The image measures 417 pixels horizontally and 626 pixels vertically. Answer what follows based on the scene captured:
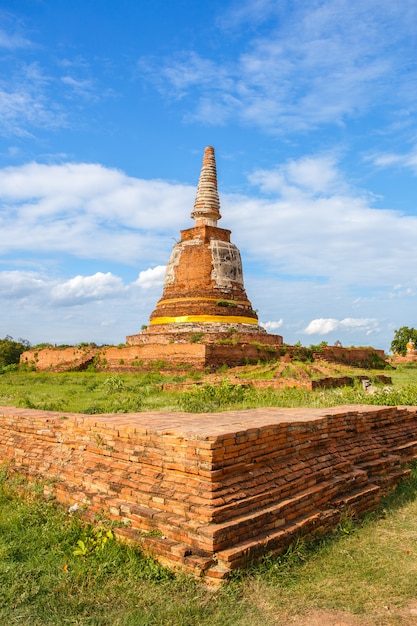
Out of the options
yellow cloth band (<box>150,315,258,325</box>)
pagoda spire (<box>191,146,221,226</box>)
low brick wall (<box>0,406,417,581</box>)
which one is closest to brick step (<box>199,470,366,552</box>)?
low brick wall (<box>0,406,417,581</box>)

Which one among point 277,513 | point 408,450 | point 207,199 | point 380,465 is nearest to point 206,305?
point 207,199

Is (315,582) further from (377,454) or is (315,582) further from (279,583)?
(377,454)

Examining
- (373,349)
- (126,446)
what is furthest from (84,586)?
(373,349)

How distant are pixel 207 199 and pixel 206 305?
232 inches

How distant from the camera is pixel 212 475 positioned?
14.3ft

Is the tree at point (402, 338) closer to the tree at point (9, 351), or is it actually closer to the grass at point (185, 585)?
the tree at point (9, 351)

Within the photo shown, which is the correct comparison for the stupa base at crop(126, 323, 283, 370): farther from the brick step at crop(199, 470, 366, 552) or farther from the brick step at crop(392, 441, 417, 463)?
the brick step at crop(199, 470, 366, 552)

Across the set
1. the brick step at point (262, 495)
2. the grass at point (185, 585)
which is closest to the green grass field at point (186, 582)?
the grass at point (185, 585)

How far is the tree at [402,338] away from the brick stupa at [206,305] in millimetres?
25655

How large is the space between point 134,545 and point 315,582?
1492mm

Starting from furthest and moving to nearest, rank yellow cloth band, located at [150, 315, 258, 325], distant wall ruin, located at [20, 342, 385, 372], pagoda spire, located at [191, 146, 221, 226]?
pagoda spire, located at [191, 146, 221, 226] → yellow cloth band, located at [150, 315, 258, 325] → distant wall ruin, located at [20, 342, 385, 372]

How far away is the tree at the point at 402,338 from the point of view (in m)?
46.0

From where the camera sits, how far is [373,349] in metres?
26.0

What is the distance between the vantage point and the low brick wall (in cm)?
427
